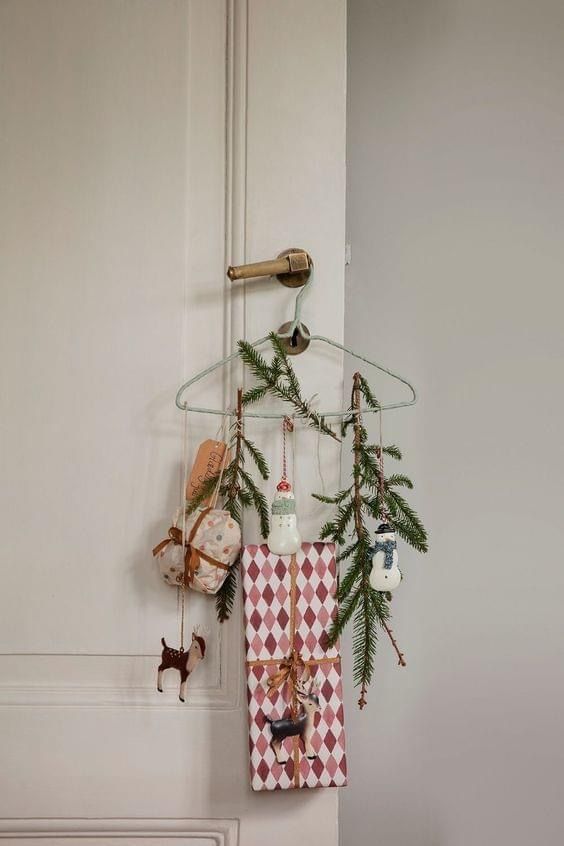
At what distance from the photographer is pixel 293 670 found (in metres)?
0.81

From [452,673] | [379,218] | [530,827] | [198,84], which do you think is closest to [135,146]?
[198,84]

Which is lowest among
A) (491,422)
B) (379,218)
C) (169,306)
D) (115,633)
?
(115,633)

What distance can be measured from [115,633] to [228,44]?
0.72m

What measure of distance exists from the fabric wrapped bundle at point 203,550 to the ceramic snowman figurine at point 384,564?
0.15 meters

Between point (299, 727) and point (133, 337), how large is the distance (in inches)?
18.7

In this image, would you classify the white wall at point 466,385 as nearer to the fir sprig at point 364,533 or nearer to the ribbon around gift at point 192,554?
the fir sprig at point 364,533

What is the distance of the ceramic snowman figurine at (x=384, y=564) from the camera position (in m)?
0.78

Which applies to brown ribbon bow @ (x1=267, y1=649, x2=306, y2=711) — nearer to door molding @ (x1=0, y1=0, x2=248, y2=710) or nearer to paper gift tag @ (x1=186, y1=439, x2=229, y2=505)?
door molding @ (x1=0, y1=0, x2=248, y2=710)

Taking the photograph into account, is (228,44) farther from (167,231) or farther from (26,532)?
(26,532)

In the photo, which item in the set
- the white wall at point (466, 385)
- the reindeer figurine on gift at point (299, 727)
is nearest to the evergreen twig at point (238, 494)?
the reindeer figurine on gift at point (299, 727)

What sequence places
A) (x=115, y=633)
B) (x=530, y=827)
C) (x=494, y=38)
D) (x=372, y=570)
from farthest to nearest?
(x=494, y=38)
(x=530, y=827)
(x=115, y=633)
(x=372, y=570)

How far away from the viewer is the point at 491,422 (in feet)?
3.43

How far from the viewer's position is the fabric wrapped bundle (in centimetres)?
83

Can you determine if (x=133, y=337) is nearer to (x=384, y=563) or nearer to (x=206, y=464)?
(x=206, y=464)
